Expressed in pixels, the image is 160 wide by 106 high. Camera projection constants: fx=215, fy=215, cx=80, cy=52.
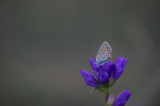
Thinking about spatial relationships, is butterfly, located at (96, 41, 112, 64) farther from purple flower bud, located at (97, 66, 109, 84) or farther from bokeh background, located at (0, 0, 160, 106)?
bokeh background, located at (0, 0, 160, 106)

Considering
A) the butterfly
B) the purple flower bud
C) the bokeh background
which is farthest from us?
the bokeh background

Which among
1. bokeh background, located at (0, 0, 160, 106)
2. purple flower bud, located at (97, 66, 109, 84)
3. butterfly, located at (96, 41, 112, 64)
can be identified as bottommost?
purple flower bud, located at (97, 66, 109, 84)

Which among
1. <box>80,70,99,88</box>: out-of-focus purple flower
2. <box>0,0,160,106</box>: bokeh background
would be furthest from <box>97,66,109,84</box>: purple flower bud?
<box>0,0,160,106</box>: bokeh background

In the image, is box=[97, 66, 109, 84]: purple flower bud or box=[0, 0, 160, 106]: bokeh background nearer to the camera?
box=[97, 66, 109, 84]: purple flower bud

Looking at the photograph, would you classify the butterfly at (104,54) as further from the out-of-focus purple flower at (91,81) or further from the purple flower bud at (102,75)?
the out-of-focus purple flower at (91,81)

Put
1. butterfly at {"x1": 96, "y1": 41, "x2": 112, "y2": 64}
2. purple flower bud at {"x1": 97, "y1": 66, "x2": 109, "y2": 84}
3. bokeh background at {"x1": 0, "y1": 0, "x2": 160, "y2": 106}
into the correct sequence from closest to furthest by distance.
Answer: butterfly at {"x1": 96, "y1": 41, "x2": 112, "y2": 64} → purple flower bud at {"x1": 97, "y1": 66, "x2": 109, "y2": 84} → bokeh background at {"x1": 0, "y1": 0, "x2": 160, "y2": 106}
